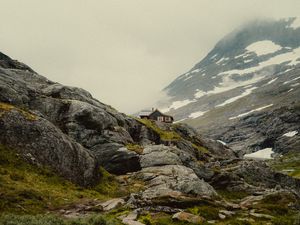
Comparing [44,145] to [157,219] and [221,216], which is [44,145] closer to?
[157,219]

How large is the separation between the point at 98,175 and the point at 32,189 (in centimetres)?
1296

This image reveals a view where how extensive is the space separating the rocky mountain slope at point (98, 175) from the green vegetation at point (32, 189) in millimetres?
75

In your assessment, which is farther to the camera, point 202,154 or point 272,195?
point 202,154

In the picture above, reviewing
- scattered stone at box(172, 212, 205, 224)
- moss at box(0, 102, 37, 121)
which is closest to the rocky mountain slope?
scattered stone at box(172, 212, 205, 224)

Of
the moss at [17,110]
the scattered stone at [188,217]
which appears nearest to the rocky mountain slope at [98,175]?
the scattered stone at [188,217]

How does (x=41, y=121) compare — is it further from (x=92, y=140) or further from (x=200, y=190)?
(x=200, y=190)

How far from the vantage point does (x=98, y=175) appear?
42.8 m

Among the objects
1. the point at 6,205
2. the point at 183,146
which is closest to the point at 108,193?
the point at 6,205

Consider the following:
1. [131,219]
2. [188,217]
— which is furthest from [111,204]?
[188,217]

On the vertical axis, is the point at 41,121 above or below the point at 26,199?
above

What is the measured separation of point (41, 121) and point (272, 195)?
2544 centimetres

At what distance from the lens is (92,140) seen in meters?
52.5

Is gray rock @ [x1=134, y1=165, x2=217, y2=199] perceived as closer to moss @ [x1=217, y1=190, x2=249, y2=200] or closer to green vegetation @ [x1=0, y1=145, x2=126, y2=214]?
green vegetation @ [x1=0, y1=145, x2=126, y2=214]

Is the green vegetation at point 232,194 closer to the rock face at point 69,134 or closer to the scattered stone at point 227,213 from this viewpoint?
the rock face at point 69,134
